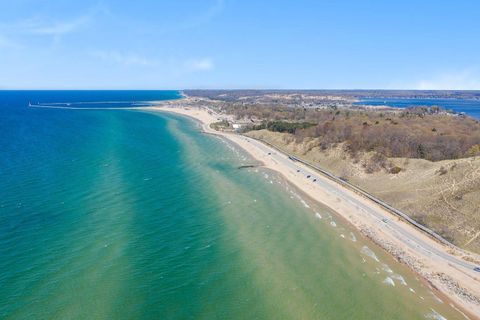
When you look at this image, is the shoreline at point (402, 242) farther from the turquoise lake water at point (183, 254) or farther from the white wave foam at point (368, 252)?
the white wave foam at point (368, 252)

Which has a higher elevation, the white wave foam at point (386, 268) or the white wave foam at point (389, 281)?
the white wave foam at point (389, 281)

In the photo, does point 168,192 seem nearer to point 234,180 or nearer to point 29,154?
point 234,180

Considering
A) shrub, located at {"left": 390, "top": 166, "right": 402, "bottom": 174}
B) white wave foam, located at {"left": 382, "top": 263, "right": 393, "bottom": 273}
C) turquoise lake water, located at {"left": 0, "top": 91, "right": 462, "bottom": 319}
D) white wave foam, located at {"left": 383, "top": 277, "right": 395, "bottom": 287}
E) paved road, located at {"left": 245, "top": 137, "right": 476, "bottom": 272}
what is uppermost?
shrub, located at {"left": 390, "top": 166, "right": 402, "bottom": 174}

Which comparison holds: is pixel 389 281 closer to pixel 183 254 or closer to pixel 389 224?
pixel 389 224

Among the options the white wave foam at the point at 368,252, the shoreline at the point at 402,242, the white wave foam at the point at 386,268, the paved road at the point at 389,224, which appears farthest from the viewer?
the white wave foam at the point at 368,252

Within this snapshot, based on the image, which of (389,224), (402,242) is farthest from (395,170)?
(402,242)

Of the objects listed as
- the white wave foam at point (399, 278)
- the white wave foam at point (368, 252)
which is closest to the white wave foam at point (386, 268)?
the white wave foam at point (399, 278)

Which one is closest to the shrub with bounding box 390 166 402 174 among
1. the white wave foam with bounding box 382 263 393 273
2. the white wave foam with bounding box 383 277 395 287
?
the white wave foam with bounding box 382 263 393 273

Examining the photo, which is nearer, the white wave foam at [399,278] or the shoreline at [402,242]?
the shoreline at [402,242]

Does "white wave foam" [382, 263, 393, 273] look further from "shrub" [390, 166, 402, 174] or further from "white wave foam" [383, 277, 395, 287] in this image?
"shrub" [390, 166, 402, 174]

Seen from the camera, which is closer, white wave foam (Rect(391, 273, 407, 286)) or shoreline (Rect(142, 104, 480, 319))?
shoreline (Rect(142, 104, 480, 319))
